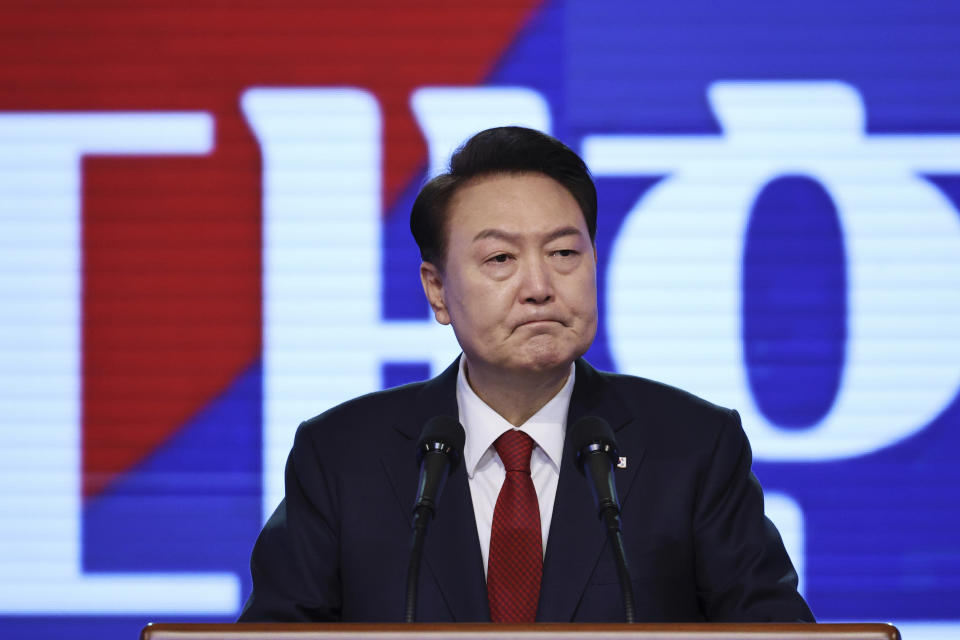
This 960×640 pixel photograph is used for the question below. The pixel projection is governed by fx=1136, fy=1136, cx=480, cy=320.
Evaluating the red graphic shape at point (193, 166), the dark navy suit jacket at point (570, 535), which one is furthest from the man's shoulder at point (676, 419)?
the red graphic shape at point (193, 166)

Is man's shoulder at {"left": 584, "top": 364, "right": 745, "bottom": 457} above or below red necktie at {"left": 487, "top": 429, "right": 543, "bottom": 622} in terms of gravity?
above

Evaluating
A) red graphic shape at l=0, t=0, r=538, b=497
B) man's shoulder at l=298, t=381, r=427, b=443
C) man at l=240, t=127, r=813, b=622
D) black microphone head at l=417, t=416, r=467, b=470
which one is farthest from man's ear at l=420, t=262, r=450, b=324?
red graphic shape at l=0, t=0, r=538, b=497

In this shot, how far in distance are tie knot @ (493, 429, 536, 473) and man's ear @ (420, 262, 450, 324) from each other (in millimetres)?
205

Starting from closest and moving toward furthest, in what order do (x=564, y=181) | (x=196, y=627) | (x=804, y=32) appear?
(x=196, y=627) → (x=564, y=181) → (x=804, y=32)

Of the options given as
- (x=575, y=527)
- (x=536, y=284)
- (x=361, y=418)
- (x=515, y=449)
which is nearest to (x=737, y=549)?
(x=575, y=527)

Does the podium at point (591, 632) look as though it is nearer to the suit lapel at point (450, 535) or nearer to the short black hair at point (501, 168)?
the suit lapel at point (450, 535)

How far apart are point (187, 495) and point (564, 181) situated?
1.94 metres

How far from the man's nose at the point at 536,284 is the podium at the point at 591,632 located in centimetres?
64

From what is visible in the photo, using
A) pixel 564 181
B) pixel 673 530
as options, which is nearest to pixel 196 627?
pixel 673 530

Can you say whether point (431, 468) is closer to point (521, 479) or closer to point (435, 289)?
point (521, 479)

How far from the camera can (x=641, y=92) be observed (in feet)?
10.4

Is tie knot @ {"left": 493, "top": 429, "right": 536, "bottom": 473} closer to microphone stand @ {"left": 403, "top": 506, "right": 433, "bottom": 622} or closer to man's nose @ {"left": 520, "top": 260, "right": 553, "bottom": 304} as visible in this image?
man's nose @ {"left": 520, "top": 260, "right": 553, "bottom": 304}

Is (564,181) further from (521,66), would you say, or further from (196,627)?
(521,66)

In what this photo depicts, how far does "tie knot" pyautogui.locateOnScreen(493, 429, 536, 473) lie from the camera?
161cm
